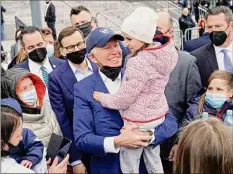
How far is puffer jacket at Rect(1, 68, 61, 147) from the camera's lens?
10.0 feet

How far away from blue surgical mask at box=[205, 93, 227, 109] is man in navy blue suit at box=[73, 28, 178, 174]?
0.39m

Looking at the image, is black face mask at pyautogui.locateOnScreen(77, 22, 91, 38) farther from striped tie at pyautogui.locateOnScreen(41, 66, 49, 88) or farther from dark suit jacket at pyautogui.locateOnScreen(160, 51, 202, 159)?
dark suit jacket at pyautogui.locateOnScreen(160, 51, 202, 159)

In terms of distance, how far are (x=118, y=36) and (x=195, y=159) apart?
1490 mm

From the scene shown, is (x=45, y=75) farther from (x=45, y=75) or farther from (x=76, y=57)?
(x=76, y=57)

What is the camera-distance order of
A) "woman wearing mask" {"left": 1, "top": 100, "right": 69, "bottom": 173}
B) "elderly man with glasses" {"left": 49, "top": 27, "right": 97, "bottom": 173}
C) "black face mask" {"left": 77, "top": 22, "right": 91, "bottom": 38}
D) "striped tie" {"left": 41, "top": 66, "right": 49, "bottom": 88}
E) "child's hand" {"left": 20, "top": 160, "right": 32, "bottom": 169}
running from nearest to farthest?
"woman wearing mask" {"left": 1, "top": 100, "right": 69, "bottom": 173}
"child's hand" {"left": 20, "top": 160, "right": 32, "bottom": 169}
"elderly man with glasses" {"left": 49, "top": 27, "right": 97, "bottom": 173}
"striped tie" {"left": 41, "top": 66, "right": 49, "bottom": 88}
"black face mask" {"left": 77, "top": 22, "right": 91, "bottom": 38}

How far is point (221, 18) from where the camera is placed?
4293 millimetres

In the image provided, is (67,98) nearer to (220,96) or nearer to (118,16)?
(220,96)

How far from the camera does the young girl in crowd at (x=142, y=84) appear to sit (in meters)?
2.88

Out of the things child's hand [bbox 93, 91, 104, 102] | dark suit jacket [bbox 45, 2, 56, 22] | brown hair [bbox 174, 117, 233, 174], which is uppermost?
brown hair [bbox 174, 117, 233, 174]

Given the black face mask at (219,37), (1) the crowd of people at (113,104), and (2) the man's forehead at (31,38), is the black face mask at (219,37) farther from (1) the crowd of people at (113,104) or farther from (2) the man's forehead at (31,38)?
(2) the man's forehead at (31,38)

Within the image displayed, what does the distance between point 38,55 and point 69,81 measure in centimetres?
63

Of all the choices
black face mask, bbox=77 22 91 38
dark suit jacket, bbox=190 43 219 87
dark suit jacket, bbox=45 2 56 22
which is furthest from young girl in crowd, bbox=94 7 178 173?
dark suit jacket, bbox=45 2 56 22

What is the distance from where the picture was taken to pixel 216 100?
3.29 metres

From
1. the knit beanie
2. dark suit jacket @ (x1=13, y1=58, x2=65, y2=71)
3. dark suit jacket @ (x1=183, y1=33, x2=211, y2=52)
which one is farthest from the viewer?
dark suit jacket @ (x1=183, y1=33, x2=211, y2=52)
